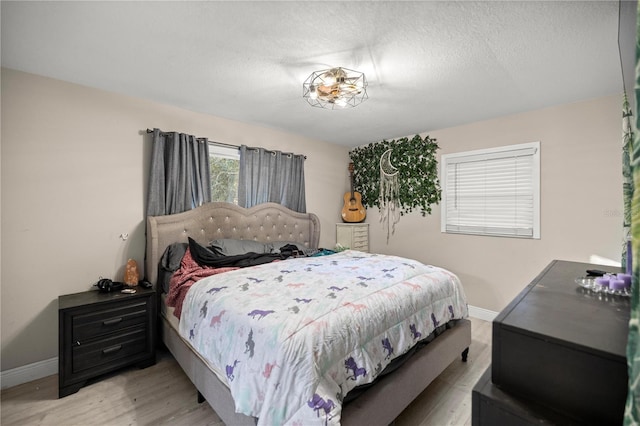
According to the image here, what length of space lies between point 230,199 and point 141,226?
42.1 inches

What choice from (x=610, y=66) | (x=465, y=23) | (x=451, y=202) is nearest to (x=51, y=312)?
(x=465, y=23)

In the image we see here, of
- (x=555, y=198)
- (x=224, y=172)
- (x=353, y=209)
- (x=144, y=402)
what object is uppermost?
(x=224, y=172)

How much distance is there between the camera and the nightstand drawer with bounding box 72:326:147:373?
→ 2092 millimetres

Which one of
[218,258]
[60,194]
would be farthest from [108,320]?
[60,194]

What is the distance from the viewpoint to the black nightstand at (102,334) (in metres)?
2.04

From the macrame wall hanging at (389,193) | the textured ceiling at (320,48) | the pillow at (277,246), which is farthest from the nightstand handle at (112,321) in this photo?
the macrame wall hanging at (389,193)

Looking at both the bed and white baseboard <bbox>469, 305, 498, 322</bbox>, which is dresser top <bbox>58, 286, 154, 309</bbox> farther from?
white baseboard <bbox>469, 305, 498, 322</bbox>

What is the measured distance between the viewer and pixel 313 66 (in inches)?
84.7

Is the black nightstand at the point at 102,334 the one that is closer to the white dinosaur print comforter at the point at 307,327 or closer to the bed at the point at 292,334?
the bed at the point at 292,334

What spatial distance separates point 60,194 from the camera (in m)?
2.39

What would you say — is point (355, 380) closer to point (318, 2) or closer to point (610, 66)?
point (318, 2)

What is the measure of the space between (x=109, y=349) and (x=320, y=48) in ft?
9.35

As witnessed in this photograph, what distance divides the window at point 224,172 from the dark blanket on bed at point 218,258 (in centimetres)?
88

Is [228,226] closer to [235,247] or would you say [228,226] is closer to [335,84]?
[235,247]
